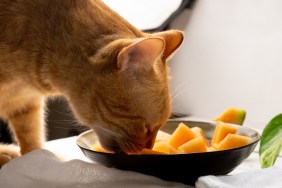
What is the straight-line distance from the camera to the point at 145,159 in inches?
38.4

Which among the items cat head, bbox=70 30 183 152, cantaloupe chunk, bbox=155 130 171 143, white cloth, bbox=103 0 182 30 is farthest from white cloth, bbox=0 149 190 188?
white cloth, bbox=103 0 182 30

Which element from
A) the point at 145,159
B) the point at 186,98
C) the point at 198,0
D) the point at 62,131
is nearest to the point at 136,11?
the point at 198,0

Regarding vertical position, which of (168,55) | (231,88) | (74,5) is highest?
(74,5)

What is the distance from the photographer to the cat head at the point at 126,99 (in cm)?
113

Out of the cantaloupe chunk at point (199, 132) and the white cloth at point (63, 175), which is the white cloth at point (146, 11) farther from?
the white cloth at point (63, 175)

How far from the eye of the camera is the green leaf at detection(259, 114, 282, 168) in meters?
0.98

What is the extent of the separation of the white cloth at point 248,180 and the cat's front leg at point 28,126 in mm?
829

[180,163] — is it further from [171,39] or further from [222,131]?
[171,39]

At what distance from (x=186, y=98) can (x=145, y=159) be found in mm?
1412

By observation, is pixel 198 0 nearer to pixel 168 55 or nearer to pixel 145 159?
pixel 168 55

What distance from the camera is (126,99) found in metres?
1.15

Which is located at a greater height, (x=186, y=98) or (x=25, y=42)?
(x=25, y=42)

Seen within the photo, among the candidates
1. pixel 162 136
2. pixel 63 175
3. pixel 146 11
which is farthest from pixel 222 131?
pixel 146 11

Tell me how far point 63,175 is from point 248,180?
0.39m
